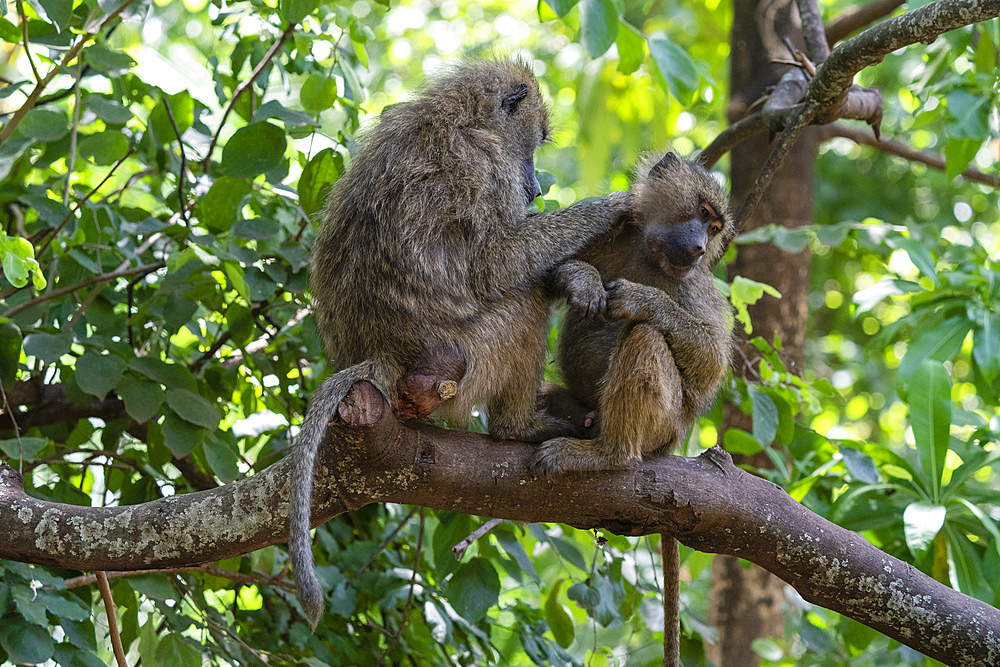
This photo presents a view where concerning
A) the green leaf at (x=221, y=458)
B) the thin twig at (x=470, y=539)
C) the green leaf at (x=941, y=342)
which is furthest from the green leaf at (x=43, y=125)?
the green leaf at (x=941, y=342)

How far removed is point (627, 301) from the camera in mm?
2627

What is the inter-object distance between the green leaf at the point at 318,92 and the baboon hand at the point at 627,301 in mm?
1177

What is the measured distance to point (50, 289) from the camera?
310 centimetres

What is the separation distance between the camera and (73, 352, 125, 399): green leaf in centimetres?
254

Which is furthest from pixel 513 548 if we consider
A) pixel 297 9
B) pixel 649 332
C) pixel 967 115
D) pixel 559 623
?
pixel 967 115

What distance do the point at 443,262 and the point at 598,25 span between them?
1098 millimetres

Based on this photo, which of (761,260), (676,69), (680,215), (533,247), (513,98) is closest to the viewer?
(533,247)

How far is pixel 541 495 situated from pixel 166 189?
3.20 metres

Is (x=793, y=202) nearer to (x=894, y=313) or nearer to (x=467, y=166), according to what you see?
(x=467, y=166)

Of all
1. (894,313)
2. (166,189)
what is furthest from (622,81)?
(894,313)

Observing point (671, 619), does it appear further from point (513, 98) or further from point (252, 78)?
point (252, 78)

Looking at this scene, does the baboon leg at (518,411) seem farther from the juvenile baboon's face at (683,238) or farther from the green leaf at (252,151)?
the green leaf at (252,151)

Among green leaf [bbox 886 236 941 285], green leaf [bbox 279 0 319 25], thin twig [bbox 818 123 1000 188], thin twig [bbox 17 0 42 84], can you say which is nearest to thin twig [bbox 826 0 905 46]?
thin twig [bbox 818 123 1000 188]

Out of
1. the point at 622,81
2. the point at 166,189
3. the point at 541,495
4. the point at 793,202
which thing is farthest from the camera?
the point at 622,81
